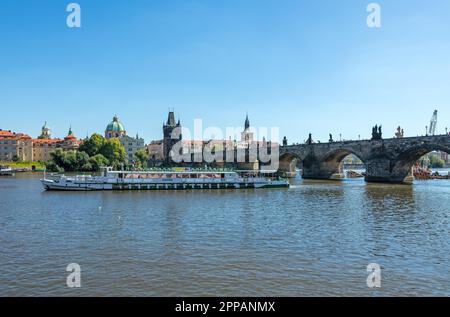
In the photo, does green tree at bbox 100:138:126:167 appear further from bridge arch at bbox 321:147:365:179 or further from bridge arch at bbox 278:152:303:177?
bridge arch at bbox 321:147:365:179

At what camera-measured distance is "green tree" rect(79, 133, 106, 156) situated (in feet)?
513

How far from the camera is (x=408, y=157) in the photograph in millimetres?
88375

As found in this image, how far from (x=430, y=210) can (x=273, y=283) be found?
104ft

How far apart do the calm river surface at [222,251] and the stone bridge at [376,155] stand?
151ft

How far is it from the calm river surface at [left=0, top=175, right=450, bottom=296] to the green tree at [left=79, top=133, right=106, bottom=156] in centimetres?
11754

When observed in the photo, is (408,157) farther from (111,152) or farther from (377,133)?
(111,152)

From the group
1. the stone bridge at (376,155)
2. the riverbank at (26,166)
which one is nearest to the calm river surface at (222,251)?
the stone bridge at (376,155)

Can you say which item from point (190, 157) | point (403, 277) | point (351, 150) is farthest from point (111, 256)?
point (190, 157)

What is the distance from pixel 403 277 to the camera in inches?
760

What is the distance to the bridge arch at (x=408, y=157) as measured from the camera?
81794 mm

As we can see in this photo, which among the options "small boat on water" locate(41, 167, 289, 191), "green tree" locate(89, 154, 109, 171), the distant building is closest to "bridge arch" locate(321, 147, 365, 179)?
"small boat on water" locate(41, 167, 289, 191)

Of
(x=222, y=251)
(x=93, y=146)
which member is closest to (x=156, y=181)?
(x=222, y=251)

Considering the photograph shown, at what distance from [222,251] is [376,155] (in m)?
76.4
